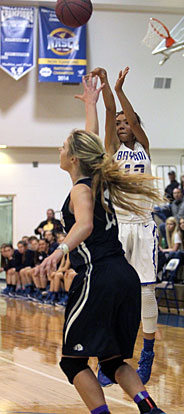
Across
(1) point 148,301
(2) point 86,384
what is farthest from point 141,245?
(2) point 86,384

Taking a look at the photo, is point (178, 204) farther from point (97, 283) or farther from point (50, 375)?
point (97, 283)

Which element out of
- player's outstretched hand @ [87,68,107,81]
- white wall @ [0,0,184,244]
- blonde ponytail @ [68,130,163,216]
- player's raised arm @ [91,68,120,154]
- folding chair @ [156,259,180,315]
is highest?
white wall @ [0,0,184,244]

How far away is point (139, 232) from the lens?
13.6ft

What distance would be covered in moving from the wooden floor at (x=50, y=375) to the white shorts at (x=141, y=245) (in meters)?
0.80

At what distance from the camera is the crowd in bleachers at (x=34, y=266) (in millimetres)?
11500

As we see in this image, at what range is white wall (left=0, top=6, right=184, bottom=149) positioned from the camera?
55.5ft

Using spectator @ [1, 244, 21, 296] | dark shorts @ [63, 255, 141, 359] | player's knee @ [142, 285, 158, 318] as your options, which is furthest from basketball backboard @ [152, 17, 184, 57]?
dark shorts @ [63, 255, 141, 359]

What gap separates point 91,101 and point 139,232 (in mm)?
995

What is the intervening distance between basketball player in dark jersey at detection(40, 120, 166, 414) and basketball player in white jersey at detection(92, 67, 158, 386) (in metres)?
1.26

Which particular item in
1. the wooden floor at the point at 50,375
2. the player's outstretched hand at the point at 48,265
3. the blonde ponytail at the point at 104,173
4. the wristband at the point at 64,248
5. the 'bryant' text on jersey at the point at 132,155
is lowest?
the wooden floor at the point at 50,375

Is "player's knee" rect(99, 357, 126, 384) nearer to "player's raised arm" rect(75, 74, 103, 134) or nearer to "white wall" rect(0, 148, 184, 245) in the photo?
"player's raised arm" rect(75, 74, 103, 134)

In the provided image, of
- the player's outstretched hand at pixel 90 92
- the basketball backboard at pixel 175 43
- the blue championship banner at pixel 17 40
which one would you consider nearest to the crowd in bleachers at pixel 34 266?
the blue championship banner at pixel 17 40

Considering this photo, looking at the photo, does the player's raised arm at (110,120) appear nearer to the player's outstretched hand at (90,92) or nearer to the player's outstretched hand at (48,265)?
the player's outstretched hand at (90,92)

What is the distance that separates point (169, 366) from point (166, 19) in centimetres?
1307
